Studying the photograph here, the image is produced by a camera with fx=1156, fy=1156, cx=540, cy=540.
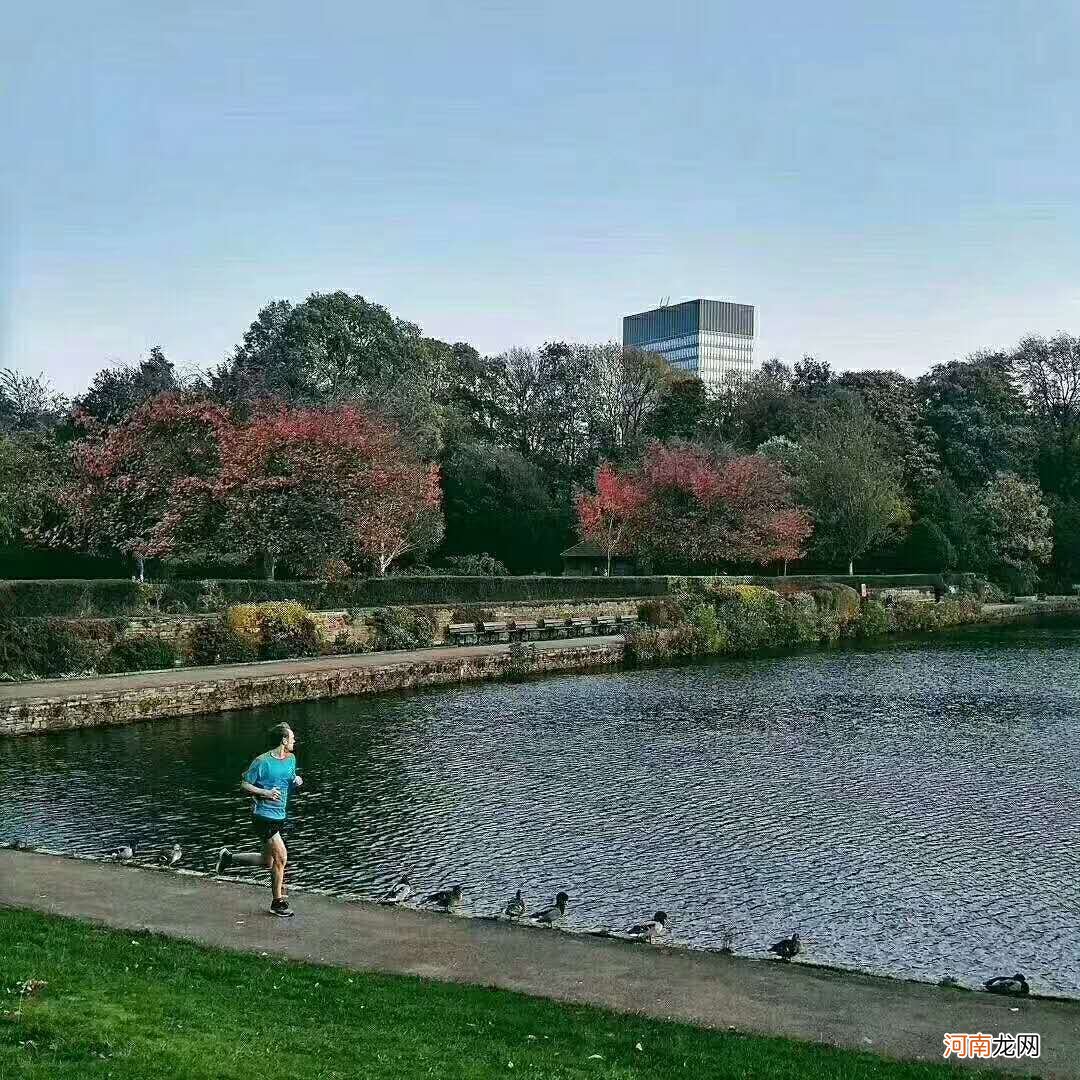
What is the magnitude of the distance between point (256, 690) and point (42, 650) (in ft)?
16.1

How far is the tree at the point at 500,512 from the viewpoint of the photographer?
64.4 metres

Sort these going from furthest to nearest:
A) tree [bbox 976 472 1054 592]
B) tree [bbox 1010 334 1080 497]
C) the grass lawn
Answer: tree [bbox 1010 334 1080 497] → tree [bbox 976 472 1054 592] → the grass lawn

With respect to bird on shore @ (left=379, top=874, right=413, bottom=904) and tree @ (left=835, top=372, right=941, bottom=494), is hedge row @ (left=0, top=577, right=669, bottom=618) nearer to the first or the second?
bird on shore @ (left=379, top=874, right=413, bottom=904)

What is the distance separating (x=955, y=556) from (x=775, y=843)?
189 feet

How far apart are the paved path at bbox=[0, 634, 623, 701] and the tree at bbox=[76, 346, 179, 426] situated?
2107 cm

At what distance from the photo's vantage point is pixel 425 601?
39.8 meters

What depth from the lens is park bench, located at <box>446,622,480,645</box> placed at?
37469mm

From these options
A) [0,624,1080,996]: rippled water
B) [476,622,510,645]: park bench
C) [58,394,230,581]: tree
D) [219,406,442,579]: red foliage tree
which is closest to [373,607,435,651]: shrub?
[476,622,510,645]: park bench

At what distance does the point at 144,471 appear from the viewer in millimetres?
38938

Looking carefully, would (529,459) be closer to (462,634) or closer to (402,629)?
(462,634)

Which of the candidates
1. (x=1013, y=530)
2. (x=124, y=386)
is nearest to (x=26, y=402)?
(x=124, y=386)

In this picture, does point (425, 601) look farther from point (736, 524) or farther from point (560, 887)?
point (560, 887)

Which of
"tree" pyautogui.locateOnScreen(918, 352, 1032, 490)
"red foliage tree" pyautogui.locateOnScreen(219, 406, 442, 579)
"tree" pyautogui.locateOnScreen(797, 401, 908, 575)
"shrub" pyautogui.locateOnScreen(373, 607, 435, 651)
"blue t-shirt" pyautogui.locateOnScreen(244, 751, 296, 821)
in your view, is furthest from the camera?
"tree" pyautogui.locateOnScreen(918, 352, 1032, 490)

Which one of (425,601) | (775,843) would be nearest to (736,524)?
(425,601)
